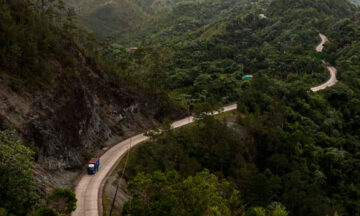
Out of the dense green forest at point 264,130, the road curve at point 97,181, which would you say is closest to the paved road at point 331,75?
the dense green forest at point 264,130

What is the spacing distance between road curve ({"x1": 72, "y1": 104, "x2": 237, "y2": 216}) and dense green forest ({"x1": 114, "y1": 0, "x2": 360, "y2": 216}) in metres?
2.40

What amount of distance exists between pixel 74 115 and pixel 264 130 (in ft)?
99.8

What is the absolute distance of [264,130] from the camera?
2101 inches

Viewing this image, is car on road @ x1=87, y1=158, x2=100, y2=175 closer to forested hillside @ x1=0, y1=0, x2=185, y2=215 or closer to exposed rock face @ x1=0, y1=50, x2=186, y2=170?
forested hillside @ x1=0, y1=0, x2=185, y2=215

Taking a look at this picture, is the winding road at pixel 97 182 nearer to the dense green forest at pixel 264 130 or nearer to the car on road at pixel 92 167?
the car on road at pixel 92 167

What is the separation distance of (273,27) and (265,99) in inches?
2199

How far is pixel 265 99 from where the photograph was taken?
61.3 metres

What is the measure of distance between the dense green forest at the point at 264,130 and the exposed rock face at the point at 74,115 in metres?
6.34

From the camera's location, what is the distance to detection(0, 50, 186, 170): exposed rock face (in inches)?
1196

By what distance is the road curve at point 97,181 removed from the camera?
26578 millimetres

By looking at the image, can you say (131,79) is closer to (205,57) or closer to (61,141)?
(61,141)

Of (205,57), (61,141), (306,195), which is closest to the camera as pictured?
(61,141)

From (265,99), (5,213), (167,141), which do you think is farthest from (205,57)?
(5,213)

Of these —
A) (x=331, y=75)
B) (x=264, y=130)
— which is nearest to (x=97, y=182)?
(x=264, y=130)
